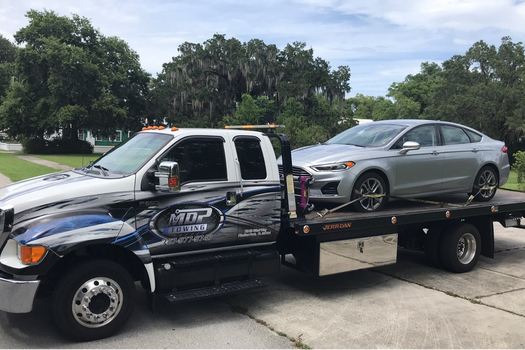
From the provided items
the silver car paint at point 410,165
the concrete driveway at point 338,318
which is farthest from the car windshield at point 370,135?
the concrete driveway at point 338,318

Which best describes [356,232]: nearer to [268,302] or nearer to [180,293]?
[268,302]

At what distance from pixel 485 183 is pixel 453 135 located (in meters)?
0.98

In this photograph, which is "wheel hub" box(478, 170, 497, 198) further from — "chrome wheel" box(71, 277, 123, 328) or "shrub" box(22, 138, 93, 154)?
"shrub" box(22, 138, 93, 154)

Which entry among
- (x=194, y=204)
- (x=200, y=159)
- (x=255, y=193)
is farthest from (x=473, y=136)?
(x=194, y=204)

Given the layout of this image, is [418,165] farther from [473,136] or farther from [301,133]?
[301,133]

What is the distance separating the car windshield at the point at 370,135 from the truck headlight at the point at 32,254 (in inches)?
185

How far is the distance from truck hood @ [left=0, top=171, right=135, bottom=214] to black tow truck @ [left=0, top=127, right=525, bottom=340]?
1 cm

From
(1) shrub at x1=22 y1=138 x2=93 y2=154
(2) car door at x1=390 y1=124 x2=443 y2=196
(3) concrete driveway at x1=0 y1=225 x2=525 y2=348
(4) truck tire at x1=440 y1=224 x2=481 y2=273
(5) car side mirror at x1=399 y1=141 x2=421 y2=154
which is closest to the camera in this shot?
(3) concrete driveway at x1=0 y1=225 x2=525 y2=348

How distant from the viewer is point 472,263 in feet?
26.8

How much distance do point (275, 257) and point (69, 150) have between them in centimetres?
4551

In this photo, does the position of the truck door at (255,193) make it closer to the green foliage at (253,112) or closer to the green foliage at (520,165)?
the green foliage at (520,165)

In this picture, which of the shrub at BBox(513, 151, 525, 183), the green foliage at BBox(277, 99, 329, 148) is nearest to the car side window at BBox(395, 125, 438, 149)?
the shrub at BBox(513, 151, 525, 183)

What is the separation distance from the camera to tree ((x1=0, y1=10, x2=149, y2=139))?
4506cm

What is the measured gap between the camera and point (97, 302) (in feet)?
16.3
